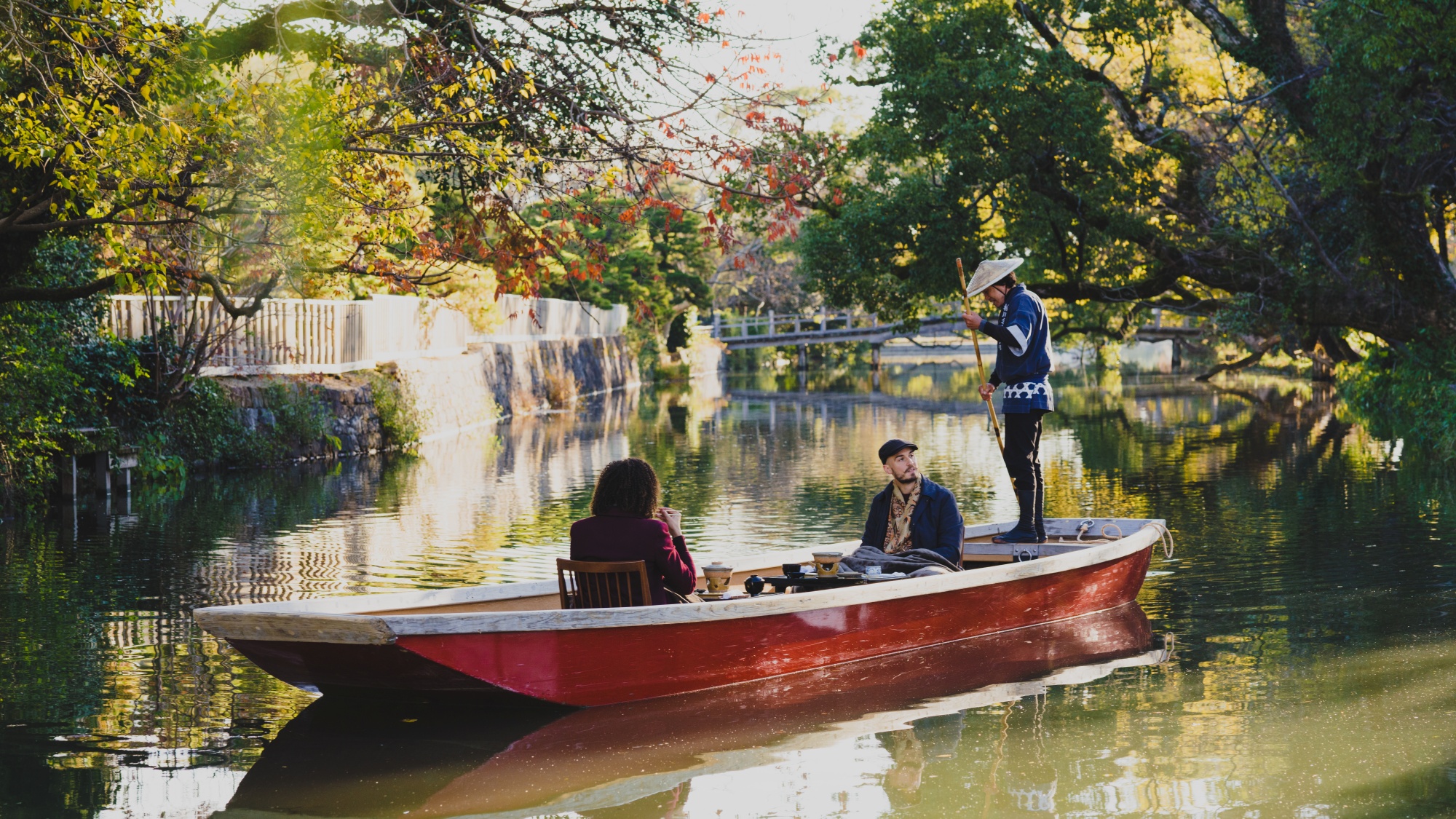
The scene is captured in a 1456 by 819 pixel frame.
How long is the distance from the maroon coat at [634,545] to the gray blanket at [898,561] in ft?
4.91

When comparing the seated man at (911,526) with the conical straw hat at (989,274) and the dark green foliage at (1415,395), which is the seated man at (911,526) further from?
the dark green foliage at (1415,395)

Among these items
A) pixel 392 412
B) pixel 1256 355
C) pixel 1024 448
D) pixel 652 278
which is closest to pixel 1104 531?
pixel 1024 448

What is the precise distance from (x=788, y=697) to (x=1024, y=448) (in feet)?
9.44

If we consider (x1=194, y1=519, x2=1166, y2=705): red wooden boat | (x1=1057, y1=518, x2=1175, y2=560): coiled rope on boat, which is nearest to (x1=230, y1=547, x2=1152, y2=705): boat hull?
(x1=194, y1=519, x2=1166, y2=705): red wooden boat

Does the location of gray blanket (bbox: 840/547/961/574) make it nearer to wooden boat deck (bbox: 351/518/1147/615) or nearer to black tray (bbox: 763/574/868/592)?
black tray (bbox: 763/574/868/592)

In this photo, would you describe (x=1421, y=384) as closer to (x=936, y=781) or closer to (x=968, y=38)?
(x=968, y=38)

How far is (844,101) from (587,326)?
18998 mm

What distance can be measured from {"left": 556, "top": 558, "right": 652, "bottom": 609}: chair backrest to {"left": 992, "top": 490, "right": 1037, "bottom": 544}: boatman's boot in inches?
137

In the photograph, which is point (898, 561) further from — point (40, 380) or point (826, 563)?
point (40, 380)

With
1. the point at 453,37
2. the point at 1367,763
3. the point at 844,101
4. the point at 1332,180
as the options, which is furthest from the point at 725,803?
the point at 844,101

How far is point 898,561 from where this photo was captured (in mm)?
8406

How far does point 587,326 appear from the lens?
46.2 meters

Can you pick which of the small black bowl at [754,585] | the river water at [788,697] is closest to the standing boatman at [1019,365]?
the river water at [788,697]

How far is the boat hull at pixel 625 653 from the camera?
22.2 ft
